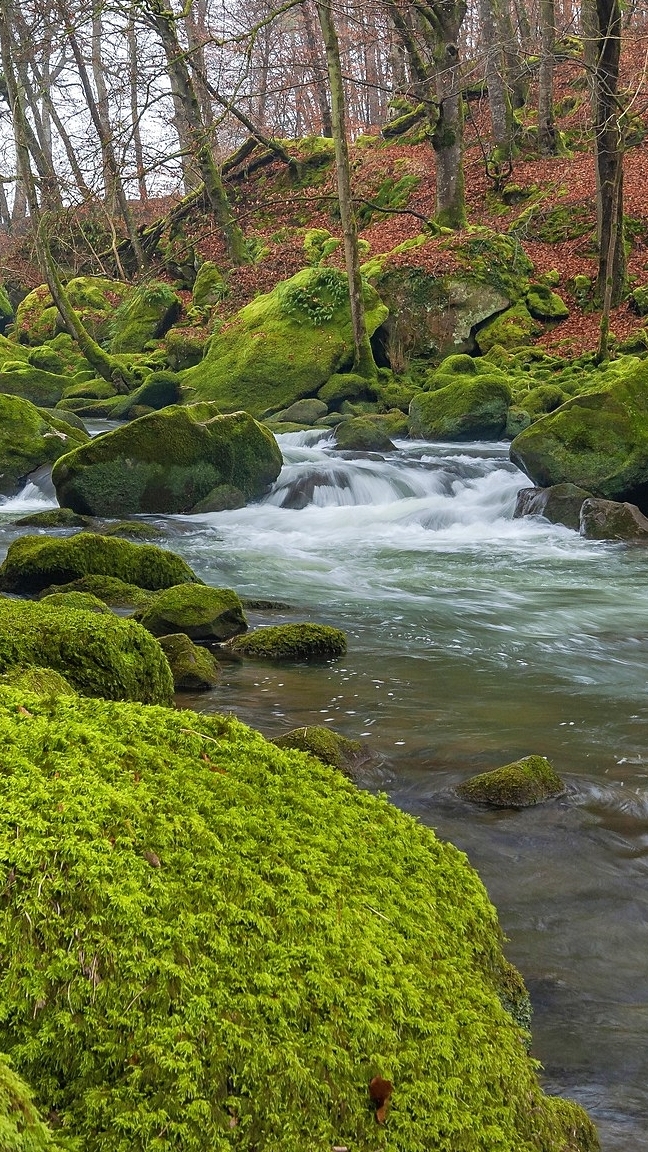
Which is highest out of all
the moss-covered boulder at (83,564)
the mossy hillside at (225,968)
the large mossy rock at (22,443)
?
the large mossy rock at (22,443)

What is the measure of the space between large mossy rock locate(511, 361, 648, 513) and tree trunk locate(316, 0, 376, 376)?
7.16 metres

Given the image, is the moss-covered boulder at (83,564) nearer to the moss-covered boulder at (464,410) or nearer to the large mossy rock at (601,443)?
the large mossy rock at (601,443)

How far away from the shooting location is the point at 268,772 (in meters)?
2.29

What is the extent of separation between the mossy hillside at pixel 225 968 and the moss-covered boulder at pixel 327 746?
2.20m

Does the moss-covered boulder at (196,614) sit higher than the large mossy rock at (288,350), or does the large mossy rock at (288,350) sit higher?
the large mossy rock at (288,350)

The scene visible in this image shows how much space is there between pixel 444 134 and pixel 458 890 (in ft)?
73.4

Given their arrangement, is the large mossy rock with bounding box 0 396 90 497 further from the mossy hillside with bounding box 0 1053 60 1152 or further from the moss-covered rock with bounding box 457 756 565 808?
the mossy hillside with bounding box 0 1053 60 1152

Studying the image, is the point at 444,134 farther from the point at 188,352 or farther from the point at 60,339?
the point at 60,339

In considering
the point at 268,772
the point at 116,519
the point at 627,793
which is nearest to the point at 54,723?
the point at 268,772

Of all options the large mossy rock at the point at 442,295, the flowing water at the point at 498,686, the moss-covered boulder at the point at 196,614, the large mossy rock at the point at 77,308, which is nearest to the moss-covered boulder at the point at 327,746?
the flowing water at the point at 498,686

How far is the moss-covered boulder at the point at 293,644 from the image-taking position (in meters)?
6.99

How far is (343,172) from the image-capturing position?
1784cm

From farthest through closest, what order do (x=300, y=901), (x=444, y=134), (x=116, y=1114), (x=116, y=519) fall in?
(x=444, y=134)
(x=116, y=519)
(x=300, y=901)
(x=116, y=1114)

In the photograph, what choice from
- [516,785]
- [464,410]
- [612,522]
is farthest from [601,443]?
[516,785]
